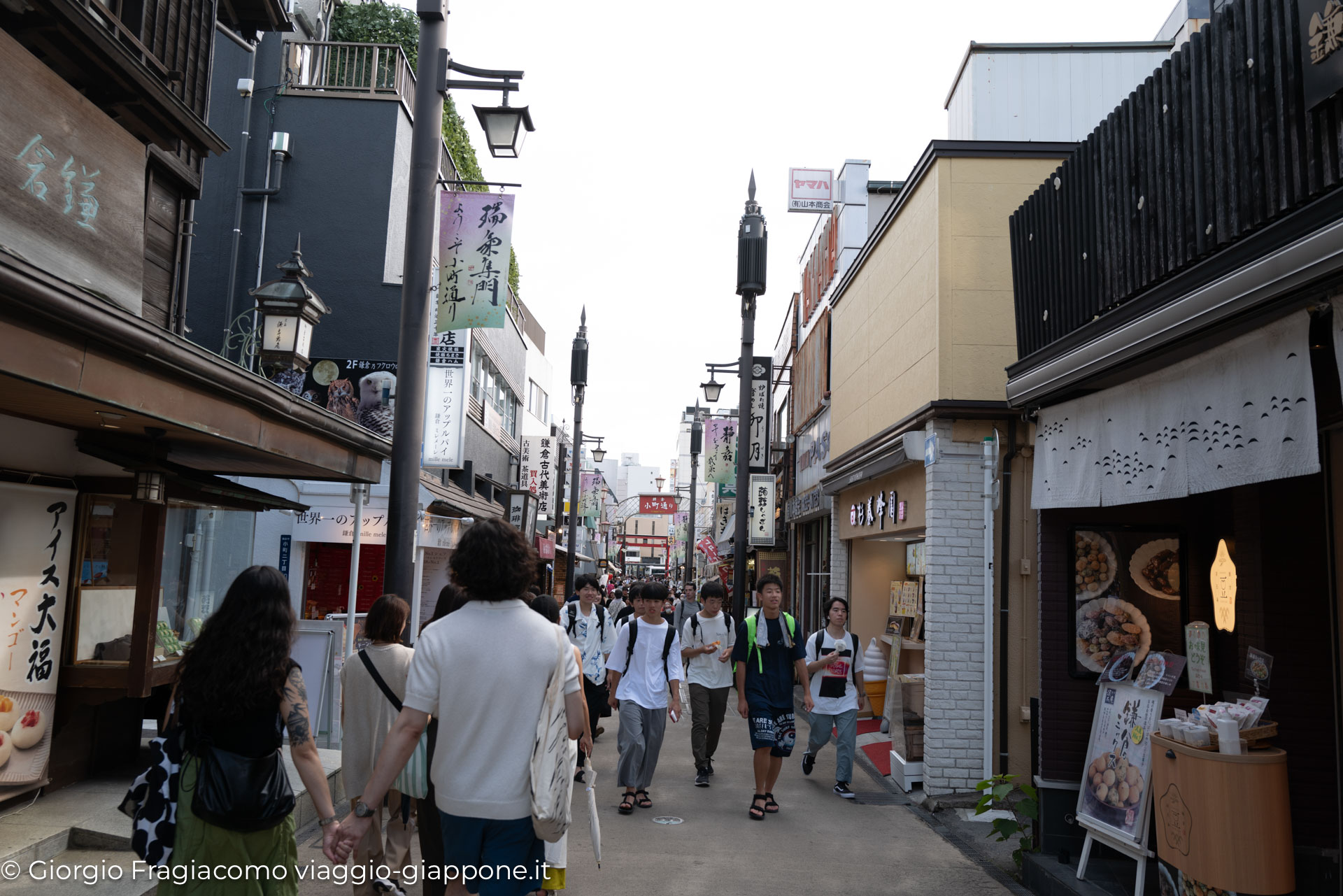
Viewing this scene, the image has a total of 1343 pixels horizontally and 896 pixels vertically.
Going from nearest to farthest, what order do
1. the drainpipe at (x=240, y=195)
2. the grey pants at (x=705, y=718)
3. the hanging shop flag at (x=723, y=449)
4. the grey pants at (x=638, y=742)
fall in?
the grey pants at (x=638, y=742) → the grey pants at (x=705, y=718) → the drainpipe at (x=240, y=195) → the hanging shop flag at (x=723, y=449)

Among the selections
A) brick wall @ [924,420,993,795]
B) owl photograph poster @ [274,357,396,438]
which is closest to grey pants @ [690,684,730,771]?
brick wall @ [924,420,993,795]

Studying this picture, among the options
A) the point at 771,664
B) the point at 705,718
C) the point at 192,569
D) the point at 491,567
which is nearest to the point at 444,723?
the point at 491,567

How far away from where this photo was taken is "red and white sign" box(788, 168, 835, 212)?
2177cm

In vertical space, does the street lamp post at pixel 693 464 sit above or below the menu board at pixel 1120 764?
above

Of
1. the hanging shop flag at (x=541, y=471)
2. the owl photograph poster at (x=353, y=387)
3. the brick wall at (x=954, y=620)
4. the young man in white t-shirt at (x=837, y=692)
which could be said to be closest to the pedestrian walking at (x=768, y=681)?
the young man in white t-shirt at (x=837, y=692)

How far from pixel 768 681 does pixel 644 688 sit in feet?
3.87

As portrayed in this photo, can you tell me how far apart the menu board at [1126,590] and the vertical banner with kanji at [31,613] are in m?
7.62

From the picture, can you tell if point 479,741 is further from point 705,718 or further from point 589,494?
point 589,494

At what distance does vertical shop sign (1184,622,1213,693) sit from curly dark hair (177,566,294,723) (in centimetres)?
579

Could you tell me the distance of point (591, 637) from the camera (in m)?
10.5

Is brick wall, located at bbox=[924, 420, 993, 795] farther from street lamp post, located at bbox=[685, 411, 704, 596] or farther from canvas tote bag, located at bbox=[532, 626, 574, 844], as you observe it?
street lamp post, located at bbox=[685, 411, 704, 596]

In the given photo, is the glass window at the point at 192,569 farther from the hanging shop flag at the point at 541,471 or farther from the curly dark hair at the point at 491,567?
the hanging shop flag at the point at 541,471

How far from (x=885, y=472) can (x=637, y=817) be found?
5451 mm

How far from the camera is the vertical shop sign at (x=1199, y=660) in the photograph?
6402 mm
